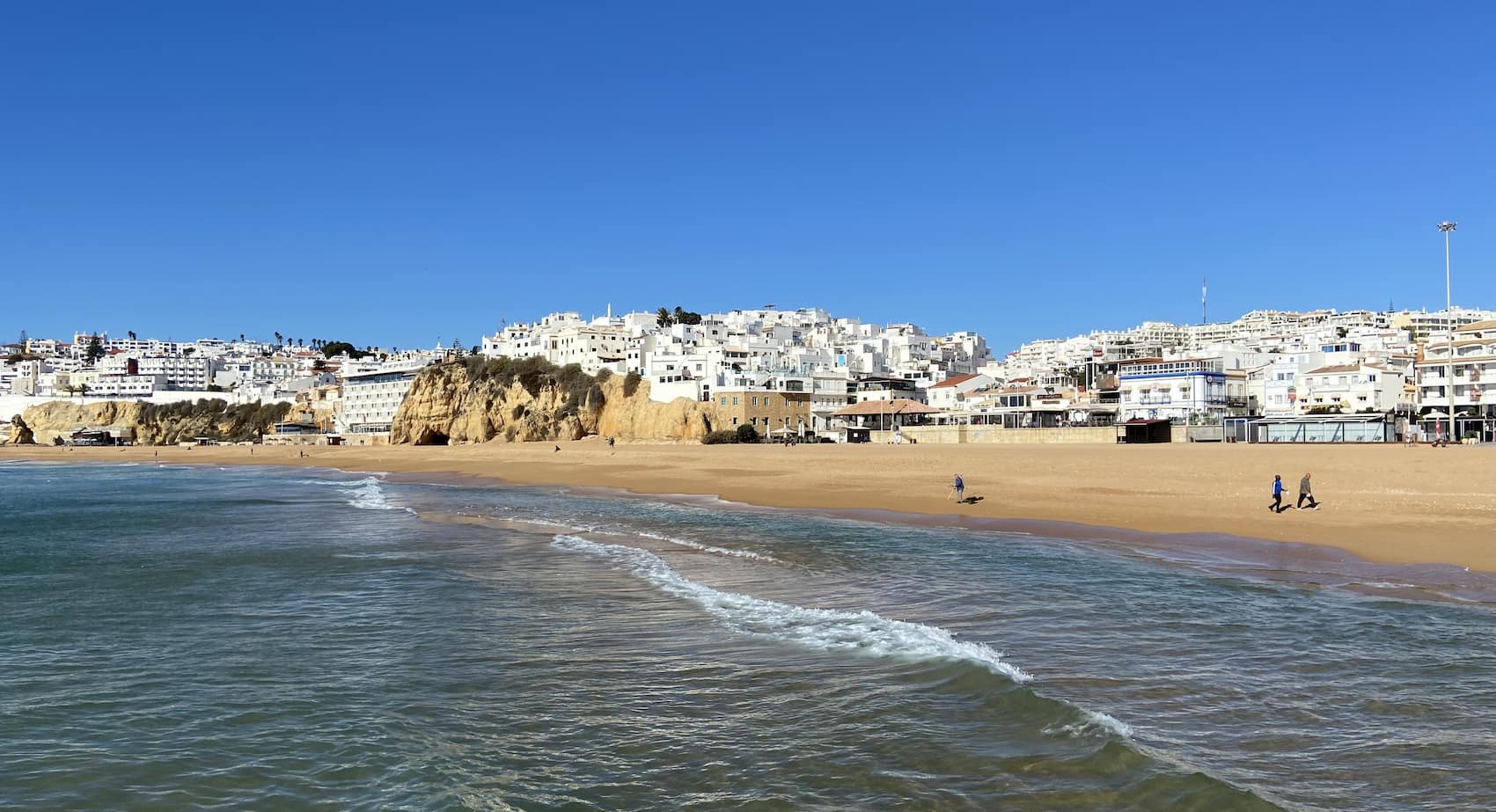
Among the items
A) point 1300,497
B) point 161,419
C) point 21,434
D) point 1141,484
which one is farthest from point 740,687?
point 21,434

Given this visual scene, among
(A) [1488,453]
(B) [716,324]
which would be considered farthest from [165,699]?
(B) [716,324]

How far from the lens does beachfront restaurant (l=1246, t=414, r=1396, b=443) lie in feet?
163

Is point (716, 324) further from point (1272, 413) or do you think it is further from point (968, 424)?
point (1272, 413)

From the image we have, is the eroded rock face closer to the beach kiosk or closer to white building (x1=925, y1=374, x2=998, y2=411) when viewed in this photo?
white building (x1=925, y1=374, x2=998, y2=411)

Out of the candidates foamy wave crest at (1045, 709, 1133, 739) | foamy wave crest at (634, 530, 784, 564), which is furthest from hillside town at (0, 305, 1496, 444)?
foamy wave crest at (1045, 709, 1133, 739)

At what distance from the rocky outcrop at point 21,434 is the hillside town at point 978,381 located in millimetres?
10323

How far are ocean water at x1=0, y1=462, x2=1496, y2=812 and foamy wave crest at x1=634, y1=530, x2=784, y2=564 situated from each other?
0.42m

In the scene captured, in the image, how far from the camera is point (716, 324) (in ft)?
427

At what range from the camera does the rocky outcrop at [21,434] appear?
13338cm

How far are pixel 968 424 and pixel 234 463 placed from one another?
182 ft

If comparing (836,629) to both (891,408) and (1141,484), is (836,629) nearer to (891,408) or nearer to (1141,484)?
(1141,484)

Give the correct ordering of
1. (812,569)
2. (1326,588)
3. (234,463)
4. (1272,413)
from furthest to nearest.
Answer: (234,463) < (1272,413) < (812,569) < (1326,588)

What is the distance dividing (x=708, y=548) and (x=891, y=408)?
54.6 metres

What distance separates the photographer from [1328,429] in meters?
50.4
